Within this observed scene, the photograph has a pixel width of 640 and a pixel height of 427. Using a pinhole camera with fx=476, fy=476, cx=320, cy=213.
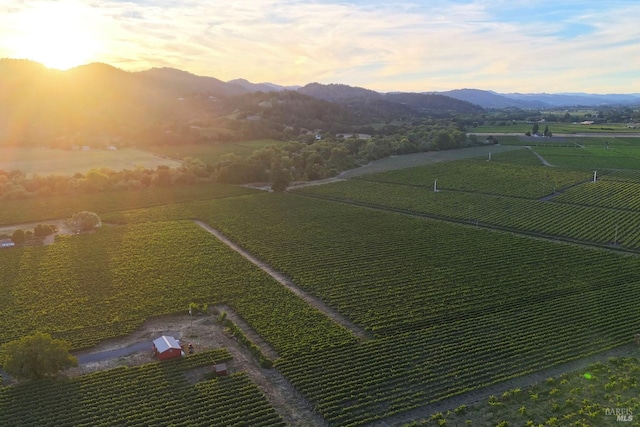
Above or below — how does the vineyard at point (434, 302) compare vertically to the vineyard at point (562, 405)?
above

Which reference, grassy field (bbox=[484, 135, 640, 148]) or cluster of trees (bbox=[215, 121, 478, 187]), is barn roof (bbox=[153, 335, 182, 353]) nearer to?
cluster of trees (bbox=[215, 121, 478, 187])

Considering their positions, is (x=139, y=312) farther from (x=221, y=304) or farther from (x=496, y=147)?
(x=496, y=147)

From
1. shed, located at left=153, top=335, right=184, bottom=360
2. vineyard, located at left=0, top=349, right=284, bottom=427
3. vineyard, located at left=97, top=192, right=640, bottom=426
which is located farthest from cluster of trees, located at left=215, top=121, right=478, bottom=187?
vineyard, located at left=0, top=349, right=284, bottom=427

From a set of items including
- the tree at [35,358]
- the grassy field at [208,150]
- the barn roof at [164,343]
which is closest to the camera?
the tree at [35,358]

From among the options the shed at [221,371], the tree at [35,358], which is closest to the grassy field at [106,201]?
the tree at [35,358]

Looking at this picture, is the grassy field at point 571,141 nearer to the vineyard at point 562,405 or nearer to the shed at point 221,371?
the vineyard at point 562,405

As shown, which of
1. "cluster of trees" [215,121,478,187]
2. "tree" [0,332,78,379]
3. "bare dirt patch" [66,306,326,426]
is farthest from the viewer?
"cluster of trees" [215,121,478,187]

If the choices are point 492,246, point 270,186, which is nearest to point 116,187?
point 270,186
